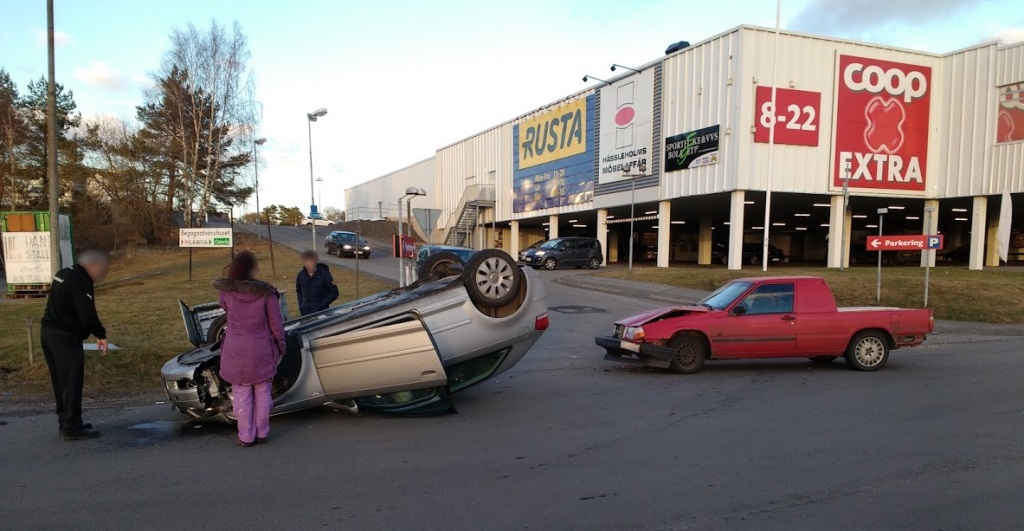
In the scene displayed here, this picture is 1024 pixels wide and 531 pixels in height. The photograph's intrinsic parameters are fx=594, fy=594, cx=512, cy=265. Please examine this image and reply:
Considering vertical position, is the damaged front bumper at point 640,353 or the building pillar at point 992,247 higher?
the building pillar at point 992,247

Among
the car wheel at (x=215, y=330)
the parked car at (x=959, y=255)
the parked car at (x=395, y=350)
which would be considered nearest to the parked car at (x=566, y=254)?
the car wheel at (x=215, y=330)

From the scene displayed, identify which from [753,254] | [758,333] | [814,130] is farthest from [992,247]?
[758,333]

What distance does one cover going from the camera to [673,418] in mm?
6281

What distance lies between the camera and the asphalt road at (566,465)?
12.6ft

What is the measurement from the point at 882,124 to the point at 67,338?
1235 inches

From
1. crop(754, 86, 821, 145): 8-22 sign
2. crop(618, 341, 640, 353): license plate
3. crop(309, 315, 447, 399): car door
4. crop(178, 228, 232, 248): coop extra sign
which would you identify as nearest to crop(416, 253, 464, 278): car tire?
crop(309, 315, 447, 399): car door

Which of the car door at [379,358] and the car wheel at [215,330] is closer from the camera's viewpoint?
the car door at [379,358]

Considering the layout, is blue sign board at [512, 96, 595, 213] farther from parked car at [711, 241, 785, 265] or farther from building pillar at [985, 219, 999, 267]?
building pillar at [985, 219, 999, 267]

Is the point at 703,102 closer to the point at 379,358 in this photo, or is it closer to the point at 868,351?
the point at 868,351

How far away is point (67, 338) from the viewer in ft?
17.8

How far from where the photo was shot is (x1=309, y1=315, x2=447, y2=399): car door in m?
5.52

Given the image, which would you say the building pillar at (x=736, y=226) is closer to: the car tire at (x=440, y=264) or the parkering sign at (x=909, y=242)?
the parkering sign at (x=909, y=242)

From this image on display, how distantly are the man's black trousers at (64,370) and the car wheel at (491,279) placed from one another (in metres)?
3.65

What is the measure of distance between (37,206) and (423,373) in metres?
48.5
